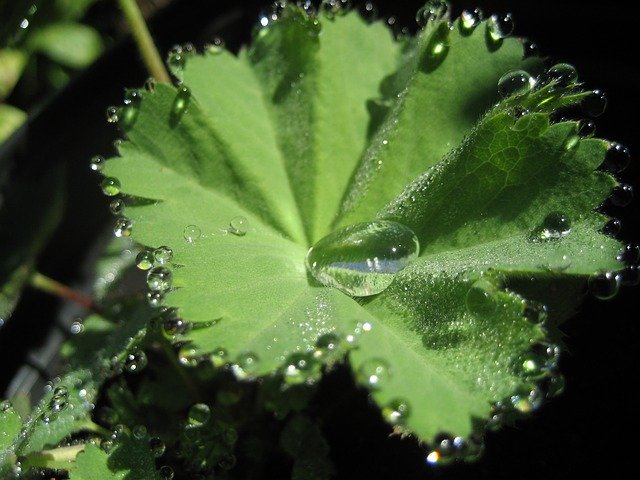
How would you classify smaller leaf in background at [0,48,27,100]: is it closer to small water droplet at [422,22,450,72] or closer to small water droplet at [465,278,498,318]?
small water droplet at [422,22,450,72]

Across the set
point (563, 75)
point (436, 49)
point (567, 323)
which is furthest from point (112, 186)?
point (567, 323)

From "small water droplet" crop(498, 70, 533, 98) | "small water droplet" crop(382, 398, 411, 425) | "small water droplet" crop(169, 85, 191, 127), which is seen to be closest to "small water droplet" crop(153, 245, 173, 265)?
"small water droplet" crop(169, 85, 191, 127)

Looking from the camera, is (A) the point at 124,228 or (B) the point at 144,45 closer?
(A) the point at 124,228

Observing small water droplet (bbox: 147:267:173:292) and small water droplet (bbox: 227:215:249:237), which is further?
small water droplet (bbox: 227:215:249:237)

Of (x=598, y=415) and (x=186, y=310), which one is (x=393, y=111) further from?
(x=598, y=415)

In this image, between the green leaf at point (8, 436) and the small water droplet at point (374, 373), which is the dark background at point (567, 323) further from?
the green leaf at point (8, 436)

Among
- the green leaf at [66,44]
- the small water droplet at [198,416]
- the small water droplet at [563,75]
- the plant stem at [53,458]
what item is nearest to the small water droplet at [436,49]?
the small water droplet at [563,75]

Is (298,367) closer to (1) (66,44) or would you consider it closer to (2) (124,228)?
(2) (124,228)
